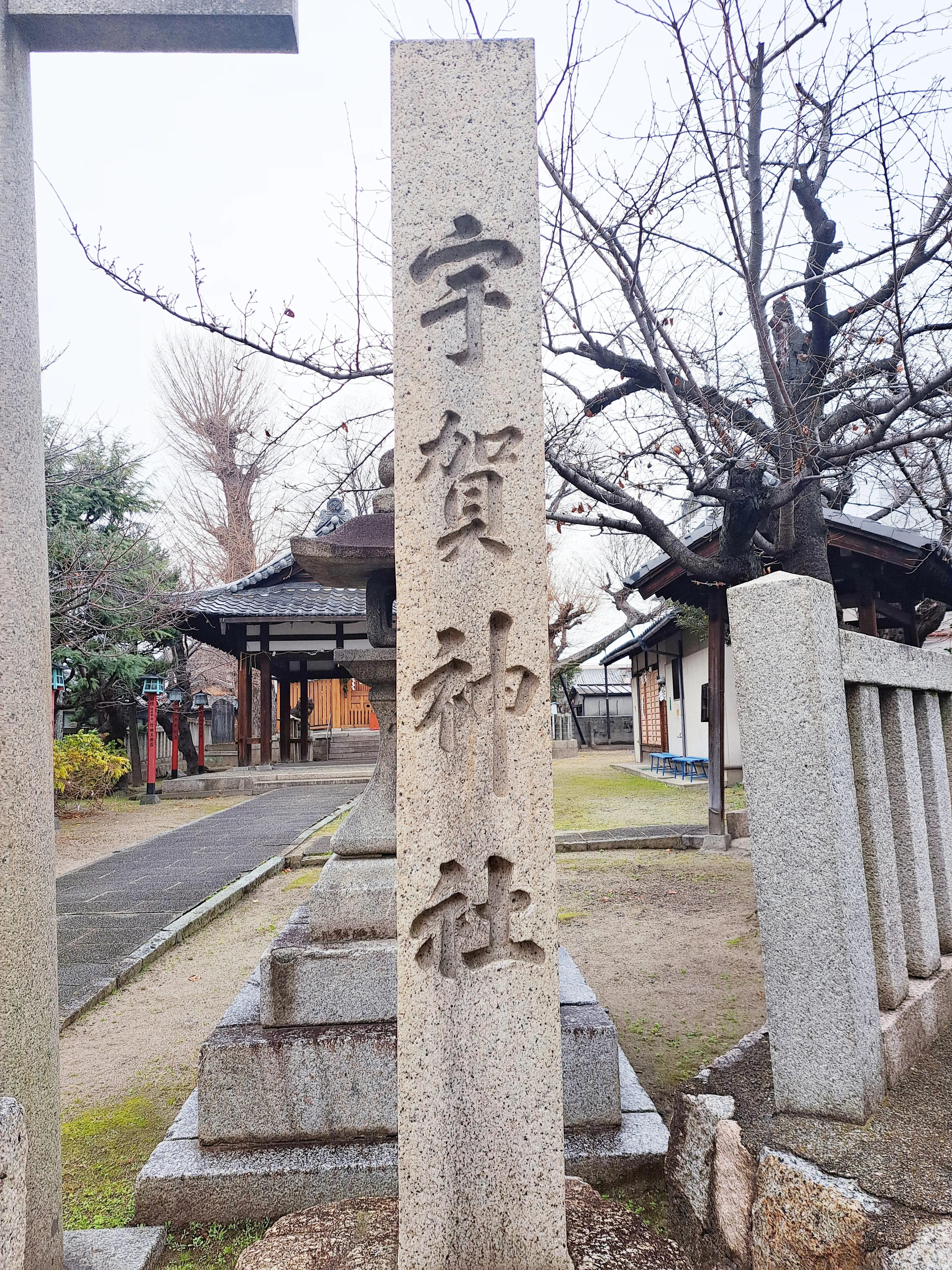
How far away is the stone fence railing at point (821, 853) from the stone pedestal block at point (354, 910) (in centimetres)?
157

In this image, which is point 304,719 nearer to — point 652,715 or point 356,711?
point 356,711

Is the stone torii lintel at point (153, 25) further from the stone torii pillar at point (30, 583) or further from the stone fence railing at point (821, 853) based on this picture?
the stone fence railing at point (821, 853)

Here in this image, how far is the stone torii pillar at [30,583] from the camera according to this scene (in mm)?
1946

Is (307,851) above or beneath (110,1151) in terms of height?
above

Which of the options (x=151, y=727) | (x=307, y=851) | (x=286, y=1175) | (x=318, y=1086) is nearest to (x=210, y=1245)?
(x=286, y=1175)

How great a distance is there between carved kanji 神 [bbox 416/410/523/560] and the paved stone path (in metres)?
3.15

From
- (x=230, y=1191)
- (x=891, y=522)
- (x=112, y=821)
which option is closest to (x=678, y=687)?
(x=891, y=522)

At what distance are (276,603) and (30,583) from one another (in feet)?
52.7

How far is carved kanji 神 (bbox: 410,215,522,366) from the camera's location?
6.24 ft

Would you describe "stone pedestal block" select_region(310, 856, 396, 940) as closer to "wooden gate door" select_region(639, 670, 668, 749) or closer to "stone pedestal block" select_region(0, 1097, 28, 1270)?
"stone pedestal block" select_region(0, 1097, 28, 1270)

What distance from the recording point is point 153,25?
7.11ft

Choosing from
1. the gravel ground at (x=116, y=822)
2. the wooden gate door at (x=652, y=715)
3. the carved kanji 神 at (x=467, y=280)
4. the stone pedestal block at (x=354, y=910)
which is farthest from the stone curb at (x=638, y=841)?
the wooden gate door at (x=652, y=715)

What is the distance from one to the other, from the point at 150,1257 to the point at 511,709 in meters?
2.05

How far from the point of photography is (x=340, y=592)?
61.3 ft
